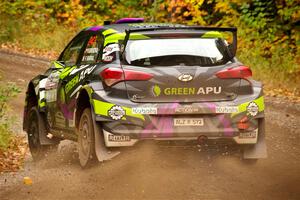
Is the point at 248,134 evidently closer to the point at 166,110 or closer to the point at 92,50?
the point at 166,110

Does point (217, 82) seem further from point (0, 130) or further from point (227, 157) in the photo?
point (0, 130)

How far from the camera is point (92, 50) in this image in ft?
33.0

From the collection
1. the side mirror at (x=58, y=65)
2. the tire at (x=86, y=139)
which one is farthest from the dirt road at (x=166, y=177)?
the side mirror at (x=58, y=65)

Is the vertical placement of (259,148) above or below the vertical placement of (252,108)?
below

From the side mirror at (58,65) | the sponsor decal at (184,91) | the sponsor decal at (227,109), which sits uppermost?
the sponsor decal at (184,91)

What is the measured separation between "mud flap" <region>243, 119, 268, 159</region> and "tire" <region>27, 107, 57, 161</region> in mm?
3280

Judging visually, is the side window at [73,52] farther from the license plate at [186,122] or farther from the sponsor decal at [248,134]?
the sponsor decal at [248,134]

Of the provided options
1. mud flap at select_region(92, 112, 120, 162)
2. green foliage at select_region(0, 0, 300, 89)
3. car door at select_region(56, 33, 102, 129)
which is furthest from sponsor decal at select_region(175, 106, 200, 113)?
green foliage at select_region(0, 0, 300, 89)

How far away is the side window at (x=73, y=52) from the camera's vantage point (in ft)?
34.7

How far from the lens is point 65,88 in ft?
34.0

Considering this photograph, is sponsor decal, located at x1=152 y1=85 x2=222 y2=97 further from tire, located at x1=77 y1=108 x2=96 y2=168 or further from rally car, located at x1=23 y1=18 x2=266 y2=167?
tire, located at x1=77 y1=108 x2=96 y2=168

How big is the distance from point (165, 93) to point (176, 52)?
0.55 metres

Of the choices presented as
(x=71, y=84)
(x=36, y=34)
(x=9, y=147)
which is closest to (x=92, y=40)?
(x=71, y=84)

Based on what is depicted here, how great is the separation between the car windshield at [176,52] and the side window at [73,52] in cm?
150
